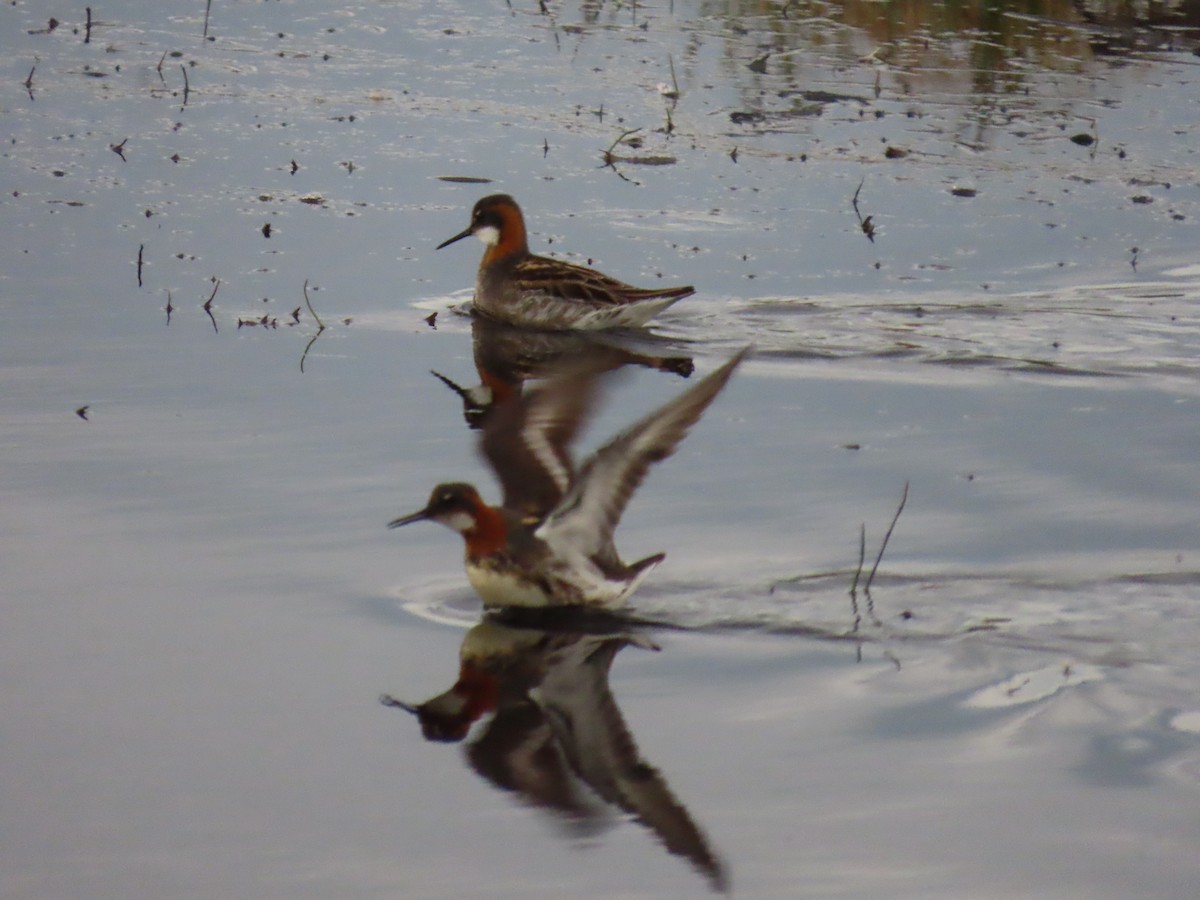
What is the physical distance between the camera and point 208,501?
7.61m

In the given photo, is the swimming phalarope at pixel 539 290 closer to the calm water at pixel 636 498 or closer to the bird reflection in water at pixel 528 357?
the bird reflection in water at pixel 528 357

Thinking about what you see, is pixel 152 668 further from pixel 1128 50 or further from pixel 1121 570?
pixel 1128 50

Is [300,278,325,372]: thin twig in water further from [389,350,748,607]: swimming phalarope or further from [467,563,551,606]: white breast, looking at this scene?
[467,563,551,606]: white breast

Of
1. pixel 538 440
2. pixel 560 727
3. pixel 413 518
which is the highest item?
pixel 538 440

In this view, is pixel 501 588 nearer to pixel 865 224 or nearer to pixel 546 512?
pixel 546 512

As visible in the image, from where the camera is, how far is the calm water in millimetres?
5336

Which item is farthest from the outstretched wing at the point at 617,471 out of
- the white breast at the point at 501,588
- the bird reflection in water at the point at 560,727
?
the bird reflection in water at the point at 560,727

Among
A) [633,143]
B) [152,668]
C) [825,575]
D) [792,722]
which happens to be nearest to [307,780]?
[152,668]

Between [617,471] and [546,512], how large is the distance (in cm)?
69

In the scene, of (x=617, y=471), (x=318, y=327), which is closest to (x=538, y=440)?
(x=617, y=471)

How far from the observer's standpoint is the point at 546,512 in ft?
22.9

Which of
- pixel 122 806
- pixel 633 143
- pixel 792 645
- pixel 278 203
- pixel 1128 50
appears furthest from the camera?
pixel 1128 50

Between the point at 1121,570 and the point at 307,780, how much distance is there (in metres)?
3.19

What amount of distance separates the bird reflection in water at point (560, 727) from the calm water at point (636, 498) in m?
0.02
